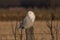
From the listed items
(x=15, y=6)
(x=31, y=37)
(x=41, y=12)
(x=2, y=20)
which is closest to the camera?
(x=31, y=37)

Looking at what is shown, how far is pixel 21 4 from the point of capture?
1310cm

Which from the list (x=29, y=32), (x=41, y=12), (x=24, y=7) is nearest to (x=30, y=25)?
(x=29, y=32)

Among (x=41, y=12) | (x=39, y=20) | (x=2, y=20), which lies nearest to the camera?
(x=39, y=20)

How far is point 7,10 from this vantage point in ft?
41.3

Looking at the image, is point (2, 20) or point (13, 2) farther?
point (13, 2)

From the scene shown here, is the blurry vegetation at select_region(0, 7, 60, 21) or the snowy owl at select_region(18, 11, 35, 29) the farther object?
the blurry vegetation at select_region(0, 7, 60, 21)

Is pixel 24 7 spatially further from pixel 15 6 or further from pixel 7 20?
pixel 7 20

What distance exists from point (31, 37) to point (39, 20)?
6294 millimetres

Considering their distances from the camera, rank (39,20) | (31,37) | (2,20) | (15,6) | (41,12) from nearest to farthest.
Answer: (31,37), (39,20), (2,20), (41,12), (15,6)

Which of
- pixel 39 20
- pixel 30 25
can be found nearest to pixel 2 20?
pixel 39 20

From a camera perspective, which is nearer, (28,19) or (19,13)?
(28,19)

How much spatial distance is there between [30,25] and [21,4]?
8913 millimetres

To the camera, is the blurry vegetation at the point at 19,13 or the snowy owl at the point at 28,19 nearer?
the snowy owl at the point at 28,19

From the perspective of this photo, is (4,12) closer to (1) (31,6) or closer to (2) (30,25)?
(1) (31,6)
